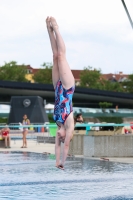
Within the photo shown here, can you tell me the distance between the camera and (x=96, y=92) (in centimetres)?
9594

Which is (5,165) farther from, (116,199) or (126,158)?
(116,199)

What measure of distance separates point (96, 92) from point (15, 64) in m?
51.0

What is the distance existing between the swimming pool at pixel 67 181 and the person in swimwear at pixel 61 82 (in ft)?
3.67

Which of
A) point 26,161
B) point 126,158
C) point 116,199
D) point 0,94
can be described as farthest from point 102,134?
point 0,94

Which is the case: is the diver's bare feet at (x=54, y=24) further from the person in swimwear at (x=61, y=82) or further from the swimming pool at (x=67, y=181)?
the swimming pool at (x=67, y=181)

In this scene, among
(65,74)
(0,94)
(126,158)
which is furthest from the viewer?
(0,94)

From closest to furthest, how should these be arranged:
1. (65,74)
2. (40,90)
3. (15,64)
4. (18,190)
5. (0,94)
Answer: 1. (65,74)
2. (18,190)
3. (40,90)
4. (0,94)
5. (15,64)

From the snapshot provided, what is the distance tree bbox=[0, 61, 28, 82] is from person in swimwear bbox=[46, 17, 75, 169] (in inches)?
5072

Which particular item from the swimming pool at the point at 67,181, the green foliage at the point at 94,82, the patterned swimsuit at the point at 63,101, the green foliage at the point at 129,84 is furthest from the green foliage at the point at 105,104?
the patterned swimsuit at the point at 63,101

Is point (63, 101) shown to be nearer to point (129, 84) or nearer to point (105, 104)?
point (105, 104)

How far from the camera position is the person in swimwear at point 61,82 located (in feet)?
28.9

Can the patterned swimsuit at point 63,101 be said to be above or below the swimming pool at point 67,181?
above

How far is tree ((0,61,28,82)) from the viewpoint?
138 m

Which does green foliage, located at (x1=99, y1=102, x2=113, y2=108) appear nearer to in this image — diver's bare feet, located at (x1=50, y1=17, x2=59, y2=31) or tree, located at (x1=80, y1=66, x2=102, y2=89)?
tree, located at (x1=80, y1=66, x2=102, y2=89)
